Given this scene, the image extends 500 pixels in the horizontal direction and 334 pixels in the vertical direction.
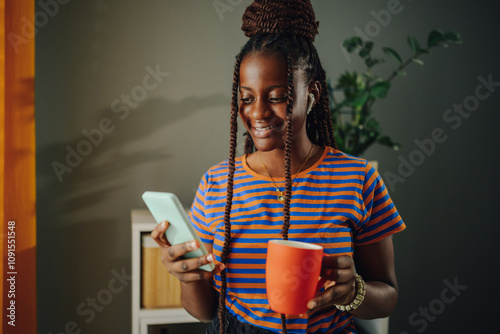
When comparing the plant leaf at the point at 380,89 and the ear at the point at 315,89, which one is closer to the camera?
the ear at the point at 315,89

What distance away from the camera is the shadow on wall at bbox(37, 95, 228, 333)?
5.89 feet

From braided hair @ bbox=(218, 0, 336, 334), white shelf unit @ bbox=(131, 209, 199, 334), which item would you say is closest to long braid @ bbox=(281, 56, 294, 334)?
braided hair @ bbox=(218, 0, 336, 334)

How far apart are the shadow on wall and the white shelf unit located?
0.36 meters

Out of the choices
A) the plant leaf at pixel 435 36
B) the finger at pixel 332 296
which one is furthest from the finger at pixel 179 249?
the plant leaf at pixel 435 36

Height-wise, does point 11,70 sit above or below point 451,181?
above

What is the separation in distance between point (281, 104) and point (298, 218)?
0.23 meters

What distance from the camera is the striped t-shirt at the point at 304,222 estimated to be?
858 millimetres

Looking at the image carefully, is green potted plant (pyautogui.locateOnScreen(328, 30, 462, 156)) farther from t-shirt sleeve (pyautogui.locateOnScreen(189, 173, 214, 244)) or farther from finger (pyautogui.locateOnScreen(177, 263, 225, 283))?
finger (pyautogui.locateOnScreen(177, 263, 225, 283))

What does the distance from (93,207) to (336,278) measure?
1.38m

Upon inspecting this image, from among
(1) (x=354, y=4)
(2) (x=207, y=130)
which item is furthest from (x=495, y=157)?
(2) (x=207, y=130)

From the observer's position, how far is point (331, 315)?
861 mm

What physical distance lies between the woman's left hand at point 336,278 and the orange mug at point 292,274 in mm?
22

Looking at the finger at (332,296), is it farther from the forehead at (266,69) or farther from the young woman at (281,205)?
the forehead at (266,69)

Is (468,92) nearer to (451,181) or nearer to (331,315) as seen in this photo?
(451,181)
